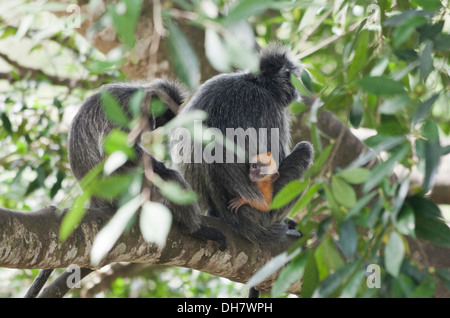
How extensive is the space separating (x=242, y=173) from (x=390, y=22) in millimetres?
1993

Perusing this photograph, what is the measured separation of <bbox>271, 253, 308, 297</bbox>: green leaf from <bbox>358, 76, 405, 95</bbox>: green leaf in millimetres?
462

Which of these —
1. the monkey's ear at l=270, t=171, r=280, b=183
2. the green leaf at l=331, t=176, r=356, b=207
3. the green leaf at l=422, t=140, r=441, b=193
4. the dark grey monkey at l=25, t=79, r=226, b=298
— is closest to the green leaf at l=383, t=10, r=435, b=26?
the green leaf at l=422, t=140, r=441, b=193

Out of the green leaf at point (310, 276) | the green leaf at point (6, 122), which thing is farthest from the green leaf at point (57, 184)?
the green leaf at point (310, 276)

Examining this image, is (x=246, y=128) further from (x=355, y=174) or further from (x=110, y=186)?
(x=110, y=186)

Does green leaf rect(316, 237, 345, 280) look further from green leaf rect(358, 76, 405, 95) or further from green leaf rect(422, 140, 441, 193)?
green leaf rect(358, 76, 405, 95)

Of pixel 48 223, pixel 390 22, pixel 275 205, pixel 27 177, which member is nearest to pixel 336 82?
pixel 390 22

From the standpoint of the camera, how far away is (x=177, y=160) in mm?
3633

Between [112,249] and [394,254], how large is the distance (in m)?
1.59

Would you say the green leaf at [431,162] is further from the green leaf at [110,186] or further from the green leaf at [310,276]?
→ the green leaf at [110,186]

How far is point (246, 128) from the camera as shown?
136 inches

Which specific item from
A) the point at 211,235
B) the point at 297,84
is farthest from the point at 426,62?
the point at 211,235

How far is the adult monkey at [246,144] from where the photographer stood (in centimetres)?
344

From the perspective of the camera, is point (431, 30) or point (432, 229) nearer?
point (432, 229)

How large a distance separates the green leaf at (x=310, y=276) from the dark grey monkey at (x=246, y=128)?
5.76 feet
